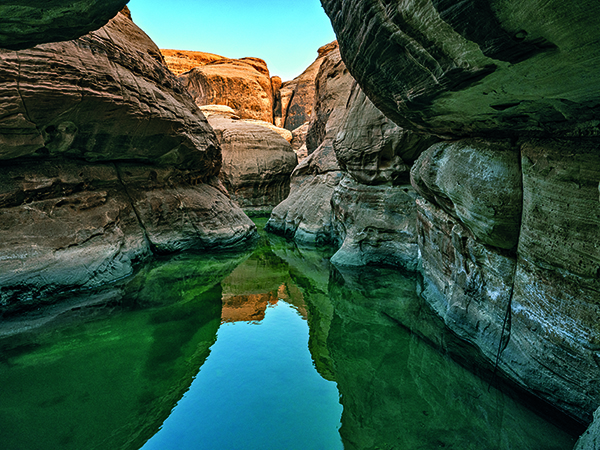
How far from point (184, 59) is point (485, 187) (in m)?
29.3

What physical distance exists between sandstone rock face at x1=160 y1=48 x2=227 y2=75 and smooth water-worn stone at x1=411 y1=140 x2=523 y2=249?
2722 cm

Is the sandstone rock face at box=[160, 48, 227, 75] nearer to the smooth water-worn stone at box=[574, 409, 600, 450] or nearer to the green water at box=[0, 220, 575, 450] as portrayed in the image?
the green water at box=[0, 220, 575, 450]

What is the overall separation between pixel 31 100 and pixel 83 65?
954 mm

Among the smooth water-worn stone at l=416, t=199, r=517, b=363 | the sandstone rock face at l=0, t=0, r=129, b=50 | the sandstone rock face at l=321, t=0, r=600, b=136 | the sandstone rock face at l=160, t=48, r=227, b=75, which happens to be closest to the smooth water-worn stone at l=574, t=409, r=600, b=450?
the smooth water-worn stone at l=416, t=199, r=517, b=363

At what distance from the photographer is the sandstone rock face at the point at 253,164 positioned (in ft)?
44.5

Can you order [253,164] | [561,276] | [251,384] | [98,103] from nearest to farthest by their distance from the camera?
[561,276]
[251,384]
[98,103]
[253,164]

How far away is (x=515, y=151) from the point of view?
2.53 metres

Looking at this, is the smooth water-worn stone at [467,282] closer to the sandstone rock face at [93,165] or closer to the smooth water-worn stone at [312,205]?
the smooth water-worn stone at [312,205]

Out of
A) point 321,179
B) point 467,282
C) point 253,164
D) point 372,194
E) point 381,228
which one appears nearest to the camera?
point 467,282

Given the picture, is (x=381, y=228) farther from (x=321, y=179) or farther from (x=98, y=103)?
(x=98, y=103)

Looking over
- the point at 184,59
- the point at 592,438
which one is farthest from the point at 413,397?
the point at 184,59

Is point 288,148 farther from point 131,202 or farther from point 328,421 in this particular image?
point 328,421

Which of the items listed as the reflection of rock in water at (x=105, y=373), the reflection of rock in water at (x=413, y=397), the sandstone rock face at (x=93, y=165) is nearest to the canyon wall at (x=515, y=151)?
the reflection of rock in water at (x=413, y=397)

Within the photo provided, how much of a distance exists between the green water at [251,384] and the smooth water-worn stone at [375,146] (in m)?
2.32
